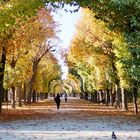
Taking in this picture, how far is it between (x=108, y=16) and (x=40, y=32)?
27.2 m

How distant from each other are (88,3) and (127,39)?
2455 mm

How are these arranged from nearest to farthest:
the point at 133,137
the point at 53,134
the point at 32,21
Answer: the point at 133,137
the point at 53,134
the point at 32,21

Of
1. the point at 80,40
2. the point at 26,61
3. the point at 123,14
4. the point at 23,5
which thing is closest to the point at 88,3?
the point at 123,14

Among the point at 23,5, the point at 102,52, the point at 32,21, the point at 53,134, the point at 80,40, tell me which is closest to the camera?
the point at 53,134

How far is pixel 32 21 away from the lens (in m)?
Result: 43.4

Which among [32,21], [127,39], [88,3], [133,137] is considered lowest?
[133,137]

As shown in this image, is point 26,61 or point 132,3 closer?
point 132,3

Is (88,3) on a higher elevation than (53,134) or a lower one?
higher

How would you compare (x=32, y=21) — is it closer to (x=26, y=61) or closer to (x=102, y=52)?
(x=102, y=52)

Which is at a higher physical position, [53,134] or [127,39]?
[127,39]

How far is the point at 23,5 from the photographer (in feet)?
74.8

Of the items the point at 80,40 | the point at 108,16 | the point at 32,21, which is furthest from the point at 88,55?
the point at 108,16

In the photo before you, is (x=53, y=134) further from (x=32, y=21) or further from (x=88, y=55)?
(x=88, y=55)

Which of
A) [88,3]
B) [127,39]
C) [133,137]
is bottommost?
[133,137]
